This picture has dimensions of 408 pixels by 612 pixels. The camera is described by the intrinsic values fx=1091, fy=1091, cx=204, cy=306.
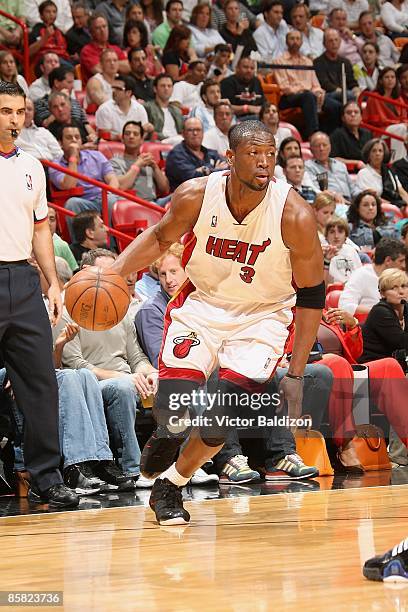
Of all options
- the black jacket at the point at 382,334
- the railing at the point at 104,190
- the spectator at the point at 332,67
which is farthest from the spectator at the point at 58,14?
the black jacket at the point at 382,334

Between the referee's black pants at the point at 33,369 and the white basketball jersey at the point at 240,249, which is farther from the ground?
the white basketball jersey at the point at 240,249

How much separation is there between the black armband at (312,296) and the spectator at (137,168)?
5.57m

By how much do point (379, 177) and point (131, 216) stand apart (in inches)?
146

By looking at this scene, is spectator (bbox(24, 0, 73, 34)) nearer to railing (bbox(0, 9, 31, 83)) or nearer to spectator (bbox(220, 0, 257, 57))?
railing (bbox(0, 9, 31, 83))

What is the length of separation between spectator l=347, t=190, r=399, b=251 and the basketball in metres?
5.83

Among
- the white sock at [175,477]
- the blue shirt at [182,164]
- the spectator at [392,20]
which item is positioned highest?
the spectator at [392,20]

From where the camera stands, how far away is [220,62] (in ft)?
44.4

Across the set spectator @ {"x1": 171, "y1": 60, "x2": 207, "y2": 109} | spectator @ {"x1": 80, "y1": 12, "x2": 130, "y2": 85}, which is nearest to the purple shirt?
spectator @ {"x1": 80, "y1": 12, "x2": 130, "y2": 85}

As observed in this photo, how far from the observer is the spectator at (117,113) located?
11227 mm

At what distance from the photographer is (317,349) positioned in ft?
24.2

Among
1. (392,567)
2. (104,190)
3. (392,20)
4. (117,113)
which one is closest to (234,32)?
(392,20)

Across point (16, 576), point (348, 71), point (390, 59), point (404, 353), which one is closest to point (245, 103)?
point (348, 71)

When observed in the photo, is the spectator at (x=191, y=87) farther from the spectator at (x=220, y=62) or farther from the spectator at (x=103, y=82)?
the spectator at (x=103, y=82)

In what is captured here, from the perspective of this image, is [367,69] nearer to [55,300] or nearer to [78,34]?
[78,34]
